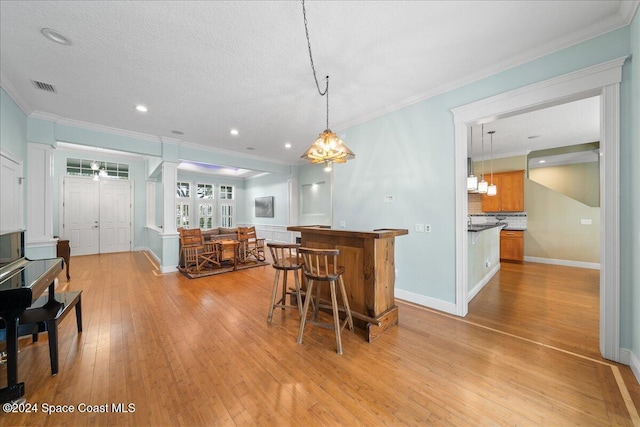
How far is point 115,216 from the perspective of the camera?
24.4 feet

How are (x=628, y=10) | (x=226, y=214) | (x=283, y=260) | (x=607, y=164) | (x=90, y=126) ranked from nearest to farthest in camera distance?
(x=628, y=10) < (x=607, y=164) < (x=283, y=260) < (x=90, y=126) < (x=226, y=214)

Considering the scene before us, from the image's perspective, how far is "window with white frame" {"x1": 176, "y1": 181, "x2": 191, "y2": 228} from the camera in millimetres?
9141

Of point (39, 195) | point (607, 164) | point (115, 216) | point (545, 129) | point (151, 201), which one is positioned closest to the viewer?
point (607, 164)

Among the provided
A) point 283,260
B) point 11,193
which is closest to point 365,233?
point 283,260

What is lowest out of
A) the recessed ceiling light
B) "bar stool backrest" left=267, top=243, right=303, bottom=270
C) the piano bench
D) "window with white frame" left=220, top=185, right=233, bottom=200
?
the piano bench

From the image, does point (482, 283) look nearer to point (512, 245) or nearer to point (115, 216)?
point (512, 245)

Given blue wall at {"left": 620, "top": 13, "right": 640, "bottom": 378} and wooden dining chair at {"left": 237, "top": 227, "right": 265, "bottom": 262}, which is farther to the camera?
wooden dining chair at {"left": 237, "top": 227, "right": 265, "bottom": 262}

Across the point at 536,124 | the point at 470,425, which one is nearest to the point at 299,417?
the point at 470,425

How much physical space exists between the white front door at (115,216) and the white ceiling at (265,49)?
165 inches

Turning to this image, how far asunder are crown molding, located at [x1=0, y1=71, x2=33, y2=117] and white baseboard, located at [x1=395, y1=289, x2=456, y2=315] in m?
5.67

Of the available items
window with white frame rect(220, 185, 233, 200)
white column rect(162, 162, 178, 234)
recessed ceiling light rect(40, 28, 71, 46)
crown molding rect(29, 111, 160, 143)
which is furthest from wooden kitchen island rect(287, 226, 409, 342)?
window with white frame rect(220, 185, 233, 200)

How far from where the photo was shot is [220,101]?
11.4 feet

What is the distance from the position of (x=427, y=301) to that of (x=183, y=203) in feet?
30.4

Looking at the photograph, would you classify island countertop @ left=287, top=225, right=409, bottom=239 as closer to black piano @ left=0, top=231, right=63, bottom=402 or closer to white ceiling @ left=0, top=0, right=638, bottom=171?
white ceiling @ left=0, top=0, right=638, bottom=171
